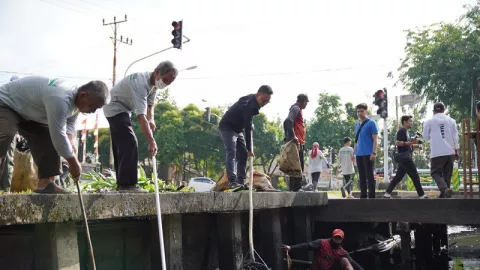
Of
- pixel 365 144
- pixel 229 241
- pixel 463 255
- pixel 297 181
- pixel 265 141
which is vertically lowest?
pixel 463 255

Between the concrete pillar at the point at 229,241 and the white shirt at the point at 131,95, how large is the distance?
6.48 feet

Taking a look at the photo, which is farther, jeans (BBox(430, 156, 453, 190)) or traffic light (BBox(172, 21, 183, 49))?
traffic light (BBox(172, 21, 183, 49))

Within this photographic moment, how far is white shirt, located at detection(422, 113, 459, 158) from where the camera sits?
866cm

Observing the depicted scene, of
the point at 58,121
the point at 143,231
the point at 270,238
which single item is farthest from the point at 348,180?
the point at 58,121

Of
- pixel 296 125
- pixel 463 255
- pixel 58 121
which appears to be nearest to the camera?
pixel 58 121

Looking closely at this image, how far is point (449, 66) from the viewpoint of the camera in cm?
2541

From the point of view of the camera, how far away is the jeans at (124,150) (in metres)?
5.55

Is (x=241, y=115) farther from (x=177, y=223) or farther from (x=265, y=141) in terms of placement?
(x=265, y=141)

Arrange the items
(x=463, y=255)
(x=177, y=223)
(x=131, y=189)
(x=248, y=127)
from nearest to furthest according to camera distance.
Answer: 1. (x=131, y=189)
2. (x=177, y=223)
3. (x=248, y=127)
4. (x=463, y=255)

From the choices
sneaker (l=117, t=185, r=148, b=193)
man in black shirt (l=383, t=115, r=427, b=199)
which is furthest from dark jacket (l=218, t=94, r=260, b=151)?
man in black shirt (l=383, t=115, r=427, b=199)

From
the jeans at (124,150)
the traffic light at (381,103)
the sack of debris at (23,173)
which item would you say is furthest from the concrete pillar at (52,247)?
the traffic light at (381,103)

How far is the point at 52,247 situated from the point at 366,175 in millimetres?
6098

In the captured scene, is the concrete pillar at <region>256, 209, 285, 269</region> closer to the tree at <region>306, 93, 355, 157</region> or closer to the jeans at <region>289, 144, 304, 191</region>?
the jeans at <region>289, 144, 304, 191</region>

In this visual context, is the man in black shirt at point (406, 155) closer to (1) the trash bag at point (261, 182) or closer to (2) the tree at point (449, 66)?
(1) the trash bag at point (261, 182)
